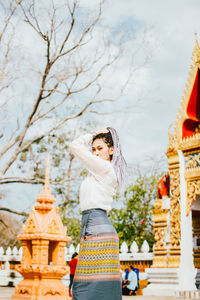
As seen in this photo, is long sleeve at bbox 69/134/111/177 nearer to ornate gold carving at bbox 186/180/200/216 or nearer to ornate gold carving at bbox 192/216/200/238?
ornate gold carving at bbox 186/180/200/216

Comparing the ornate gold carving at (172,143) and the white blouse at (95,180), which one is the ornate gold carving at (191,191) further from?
the white blouse at (95,180)

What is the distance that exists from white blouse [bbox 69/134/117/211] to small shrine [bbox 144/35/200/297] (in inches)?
278

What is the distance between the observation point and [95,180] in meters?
2.95

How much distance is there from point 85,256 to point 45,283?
580 centimetres

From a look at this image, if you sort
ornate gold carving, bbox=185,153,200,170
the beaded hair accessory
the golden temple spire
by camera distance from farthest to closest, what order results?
the golden temple spire
ornate gold carving, bbox=185,153,200,170
the beaded hair accessory

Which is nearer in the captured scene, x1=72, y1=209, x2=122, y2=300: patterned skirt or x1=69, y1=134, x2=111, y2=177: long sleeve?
x1=72, y1=209, x2=122, y2=300: patterned skirt

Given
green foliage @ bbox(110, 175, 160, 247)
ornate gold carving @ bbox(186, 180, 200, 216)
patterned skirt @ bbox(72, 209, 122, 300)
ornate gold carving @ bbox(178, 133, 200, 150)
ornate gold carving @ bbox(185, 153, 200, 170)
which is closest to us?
patterned skirt @ bbox(72, 209, 122, 300)

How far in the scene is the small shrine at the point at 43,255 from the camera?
26.3 ft

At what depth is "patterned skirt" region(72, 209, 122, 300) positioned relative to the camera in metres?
2.62

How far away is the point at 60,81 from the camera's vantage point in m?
15.9

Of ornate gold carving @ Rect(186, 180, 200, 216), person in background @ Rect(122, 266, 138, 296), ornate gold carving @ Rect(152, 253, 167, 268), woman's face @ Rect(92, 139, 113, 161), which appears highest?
ornate gold carving @ Rect(186, 180, 200, 216)

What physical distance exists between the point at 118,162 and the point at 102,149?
16cm

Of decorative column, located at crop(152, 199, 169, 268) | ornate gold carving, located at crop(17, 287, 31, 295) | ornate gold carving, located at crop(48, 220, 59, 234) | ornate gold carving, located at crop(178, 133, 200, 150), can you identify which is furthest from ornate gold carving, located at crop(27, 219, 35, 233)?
ornate gold carving, located at crop(178, 133, 200, 150)

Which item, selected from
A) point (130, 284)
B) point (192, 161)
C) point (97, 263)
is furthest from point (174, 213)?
point (97, 263)
